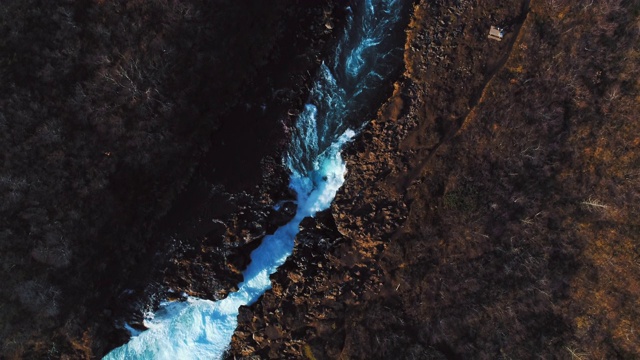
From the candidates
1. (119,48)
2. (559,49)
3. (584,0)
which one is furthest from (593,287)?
(119,48)

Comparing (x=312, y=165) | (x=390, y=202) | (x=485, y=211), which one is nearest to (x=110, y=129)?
(x=312, y=165)

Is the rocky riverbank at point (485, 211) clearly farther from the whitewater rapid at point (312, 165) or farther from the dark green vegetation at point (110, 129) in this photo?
the dark green vegetation at point (110, 129)

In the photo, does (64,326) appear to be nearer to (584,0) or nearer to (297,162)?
(297,162)

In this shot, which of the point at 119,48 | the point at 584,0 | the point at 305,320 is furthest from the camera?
the point at 305,320

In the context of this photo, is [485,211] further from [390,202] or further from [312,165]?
[312,165]

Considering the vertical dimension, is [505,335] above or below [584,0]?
below

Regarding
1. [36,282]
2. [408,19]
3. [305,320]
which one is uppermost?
[408,19]

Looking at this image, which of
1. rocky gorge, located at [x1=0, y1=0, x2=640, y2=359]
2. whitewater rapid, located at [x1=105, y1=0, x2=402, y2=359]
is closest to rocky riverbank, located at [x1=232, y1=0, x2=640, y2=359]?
rocky gorge, located at [x1=0, y1=0, x2=640, y2=359]

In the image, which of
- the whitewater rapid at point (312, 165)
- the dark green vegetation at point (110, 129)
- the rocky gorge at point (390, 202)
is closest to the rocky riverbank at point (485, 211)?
the rocky gorge at point (390, 202)
